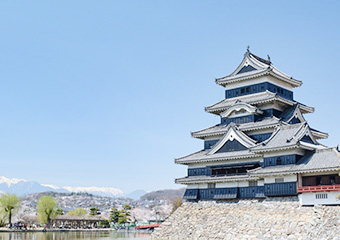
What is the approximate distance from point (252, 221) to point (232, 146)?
8.38 meters

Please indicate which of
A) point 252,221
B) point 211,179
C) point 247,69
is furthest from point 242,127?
point 252,221

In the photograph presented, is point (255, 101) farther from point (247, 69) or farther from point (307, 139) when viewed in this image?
point (307, 139)

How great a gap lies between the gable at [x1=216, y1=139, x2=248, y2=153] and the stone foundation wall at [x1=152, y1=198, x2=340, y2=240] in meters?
4.83

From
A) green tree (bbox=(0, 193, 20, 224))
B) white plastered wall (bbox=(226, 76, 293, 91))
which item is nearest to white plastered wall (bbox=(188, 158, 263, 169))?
white plastered wall (bbox=(226, 76, 293, 91))

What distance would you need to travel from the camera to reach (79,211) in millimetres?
94875

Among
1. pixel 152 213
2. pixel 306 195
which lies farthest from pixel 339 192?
pixel 152 213

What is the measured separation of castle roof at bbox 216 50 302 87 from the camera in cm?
4305

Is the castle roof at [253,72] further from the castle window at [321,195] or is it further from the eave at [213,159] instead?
the castle window at [321,195]

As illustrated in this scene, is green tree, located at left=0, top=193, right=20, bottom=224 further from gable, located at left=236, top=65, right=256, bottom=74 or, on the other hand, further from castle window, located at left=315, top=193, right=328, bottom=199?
castle window, located at left=315, top=193, right=328, bottom=199

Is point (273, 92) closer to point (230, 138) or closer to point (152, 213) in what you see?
point (230, 138)

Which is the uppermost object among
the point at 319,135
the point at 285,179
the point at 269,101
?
the point at 269,101

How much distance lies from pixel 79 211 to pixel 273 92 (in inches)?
2504

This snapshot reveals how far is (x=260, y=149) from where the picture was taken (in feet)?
119

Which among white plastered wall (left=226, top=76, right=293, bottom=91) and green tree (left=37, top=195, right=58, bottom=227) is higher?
white plastered wall (left=226, top=76, right=293, bottom=91)
